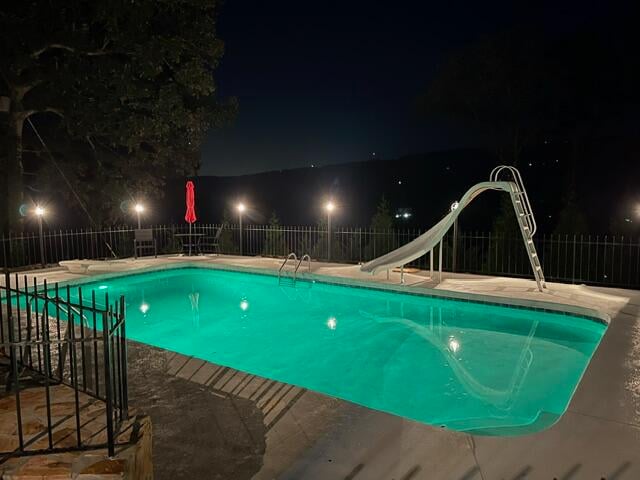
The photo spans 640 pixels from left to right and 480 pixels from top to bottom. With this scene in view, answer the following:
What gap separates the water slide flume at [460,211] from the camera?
8641mm

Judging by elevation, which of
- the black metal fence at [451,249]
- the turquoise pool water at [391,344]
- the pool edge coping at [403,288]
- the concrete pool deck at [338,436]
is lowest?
the turquoise pool water at [391,344]

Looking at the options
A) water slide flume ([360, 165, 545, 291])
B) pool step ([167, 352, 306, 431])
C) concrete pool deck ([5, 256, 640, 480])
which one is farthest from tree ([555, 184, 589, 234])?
pool step ([167, 352, 306, 431])

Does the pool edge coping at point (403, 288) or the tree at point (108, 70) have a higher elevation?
the tree at point (108, 70)

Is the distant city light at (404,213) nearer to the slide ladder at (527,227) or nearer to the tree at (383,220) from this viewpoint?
the tree at (383,220)

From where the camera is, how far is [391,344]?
705 centimetres

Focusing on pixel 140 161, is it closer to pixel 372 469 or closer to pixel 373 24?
pixel 373 24

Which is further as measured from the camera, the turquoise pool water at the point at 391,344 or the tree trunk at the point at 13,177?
the tree trunk at the point at 13,177

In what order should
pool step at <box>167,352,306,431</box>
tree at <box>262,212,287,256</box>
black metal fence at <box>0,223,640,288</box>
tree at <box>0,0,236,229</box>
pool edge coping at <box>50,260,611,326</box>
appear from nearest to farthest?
pool step at <box>167,352,306,431</box> → pool edge coping at <box>50,260,611,326</box> → black metal fence at <box>0,223,640,288</box> → tree at <box>0,0,236,229</box> → tree at <box>262,212,287,256</box>

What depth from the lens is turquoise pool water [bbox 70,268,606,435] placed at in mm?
5086

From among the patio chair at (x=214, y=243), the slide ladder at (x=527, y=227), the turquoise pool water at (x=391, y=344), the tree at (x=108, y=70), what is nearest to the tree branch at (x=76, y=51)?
the tree at (x=108, y=70)

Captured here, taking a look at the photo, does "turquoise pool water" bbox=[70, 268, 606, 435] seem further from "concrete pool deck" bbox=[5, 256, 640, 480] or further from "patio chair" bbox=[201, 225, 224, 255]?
"patio chair" bbox=[201, 225, 224, 255]

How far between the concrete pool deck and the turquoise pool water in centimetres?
49

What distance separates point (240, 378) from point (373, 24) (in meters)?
14.0

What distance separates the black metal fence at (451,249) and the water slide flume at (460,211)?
176 cm
